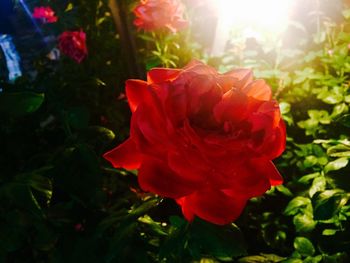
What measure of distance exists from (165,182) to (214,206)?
93 millimetres

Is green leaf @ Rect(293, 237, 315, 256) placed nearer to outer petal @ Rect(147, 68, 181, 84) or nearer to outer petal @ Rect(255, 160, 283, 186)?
outer petal @ Rect(255, 160, 283, 186)

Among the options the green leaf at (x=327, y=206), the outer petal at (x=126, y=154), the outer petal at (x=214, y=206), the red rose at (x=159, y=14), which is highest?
the red rose at (x=159, y=14)

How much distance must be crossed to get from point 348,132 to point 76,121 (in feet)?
3.40

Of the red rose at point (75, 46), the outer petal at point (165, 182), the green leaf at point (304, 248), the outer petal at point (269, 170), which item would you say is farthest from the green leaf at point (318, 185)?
the red rose at point (75, 46)

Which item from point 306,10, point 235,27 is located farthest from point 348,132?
point 306,10

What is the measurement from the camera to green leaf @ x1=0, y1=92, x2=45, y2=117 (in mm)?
771

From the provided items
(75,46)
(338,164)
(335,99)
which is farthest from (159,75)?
(75,46)

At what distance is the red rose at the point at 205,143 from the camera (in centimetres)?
60

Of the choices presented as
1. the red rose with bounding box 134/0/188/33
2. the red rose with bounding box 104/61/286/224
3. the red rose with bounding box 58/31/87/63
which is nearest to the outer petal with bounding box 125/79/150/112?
the red rose with bounding box 104/61/286/224

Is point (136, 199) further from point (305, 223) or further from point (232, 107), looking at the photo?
point (232, 107)

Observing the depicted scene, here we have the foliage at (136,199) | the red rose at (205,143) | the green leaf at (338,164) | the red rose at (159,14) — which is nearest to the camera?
the red rose at (205,143)

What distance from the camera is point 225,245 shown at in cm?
67

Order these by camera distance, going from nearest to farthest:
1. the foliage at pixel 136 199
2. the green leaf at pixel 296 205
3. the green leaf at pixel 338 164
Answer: the foliage at pixel 136 199
the green leaf at pixel 338 164
the green leaf at pixel 296 205

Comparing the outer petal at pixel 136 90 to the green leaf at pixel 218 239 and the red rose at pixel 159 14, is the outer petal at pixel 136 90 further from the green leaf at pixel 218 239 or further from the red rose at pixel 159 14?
the red rose at pixel 159 14
